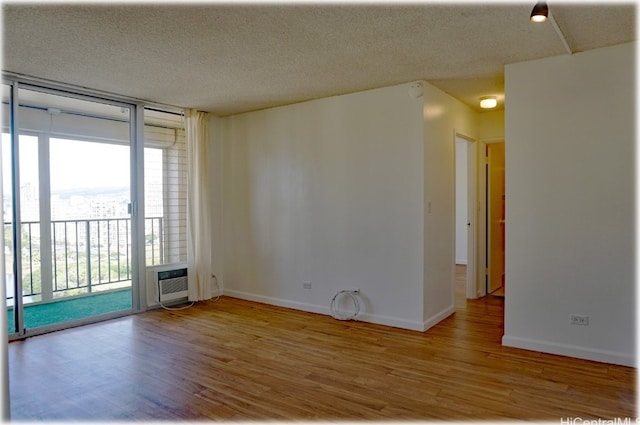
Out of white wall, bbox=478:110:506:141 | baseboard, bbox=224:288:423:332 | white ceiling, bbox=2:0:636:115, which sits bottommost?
baseboard, bbox=224:288:423:332

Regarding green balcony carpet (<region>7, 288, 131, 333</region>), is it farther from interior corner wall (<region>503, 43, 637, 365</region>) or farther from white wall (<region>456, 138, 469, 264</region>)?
white wall (<region>456, 138, 469, 264</region>)

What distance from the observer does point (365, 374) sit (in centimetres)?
299

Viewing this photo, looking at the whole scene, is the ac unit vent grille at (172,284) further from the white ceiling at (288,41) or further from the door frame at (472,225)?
the door frame at (472,225)

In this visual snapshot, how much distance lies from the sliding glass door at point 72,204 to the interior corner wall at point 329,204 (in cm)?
134

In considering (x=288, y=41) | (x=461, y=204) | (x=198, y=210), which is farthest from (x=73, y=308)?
(x=461, y=204)

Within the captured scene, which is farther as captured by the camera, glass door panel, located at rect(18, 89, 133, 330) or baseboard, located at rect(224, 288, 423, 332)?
glass door panel, located at rect(18, 89, 133, 330)

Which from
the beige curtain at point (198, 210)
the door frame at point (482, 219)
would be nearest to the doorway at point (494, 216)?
the door frame at point (482, 219)

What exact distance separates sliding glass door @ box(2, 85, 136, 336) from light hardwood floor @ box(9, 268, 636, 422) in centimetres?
117

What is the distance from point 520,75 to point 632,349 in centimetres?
225

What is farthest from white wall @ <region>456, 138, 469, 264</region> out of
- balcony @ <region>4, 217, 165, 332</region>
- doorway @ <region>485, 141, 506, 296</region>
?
balcony @ <region>4, 217, 165, 332</region>

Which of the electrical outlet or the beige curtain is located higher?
the beige curtain

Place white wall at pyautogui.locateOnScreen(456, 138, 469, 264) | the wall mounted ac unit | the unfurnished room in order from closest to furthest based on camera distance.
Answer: the unfurnished room < the wall mounted ac unit < white wall at pyautogui.locateOnScreen(456, 138, 469, 264)

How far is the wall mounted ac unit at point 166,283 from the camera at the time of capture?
4.89 metres

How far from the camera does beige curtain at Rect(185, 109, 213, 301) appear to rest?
512 cm
